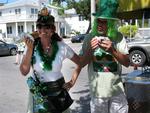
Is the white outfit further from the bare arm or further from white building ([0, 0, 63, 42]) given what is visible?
white building ([0, 0, 63, 42])

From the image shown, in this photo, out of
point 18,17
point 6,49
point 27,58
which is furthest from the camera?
point 18,17

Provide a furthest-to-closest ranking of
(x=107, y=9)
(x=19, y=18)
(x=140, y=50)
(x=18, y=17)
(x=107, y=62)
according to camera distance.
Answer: (x=18, y=17) < (x=19, y=18) < (x=140, y=50) < (x=107, y=62) < (x=107, y=9)

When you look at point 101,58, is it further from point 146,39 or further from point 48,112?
point 146,39

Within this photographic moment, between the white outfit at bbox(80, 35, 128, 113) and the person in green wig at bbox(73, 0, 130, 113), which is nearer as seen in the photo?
the person in green wig at bbox(73, 0, 130, 113)

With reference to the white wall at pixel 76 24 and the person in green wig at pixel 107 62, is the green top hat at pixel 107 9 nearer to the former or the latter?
the person in green wig at pixel 107 62

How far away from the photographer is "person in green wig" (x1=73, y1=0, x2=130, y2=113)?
384 centimetres

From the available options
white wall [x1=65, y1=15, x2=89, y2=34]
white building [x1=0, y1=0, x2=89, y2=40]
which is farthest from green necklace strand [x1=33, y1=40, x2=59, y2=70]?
white wall [x1=65, y1=15, x2=89, y2=34]

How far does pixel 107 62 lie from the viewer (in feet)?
13.1

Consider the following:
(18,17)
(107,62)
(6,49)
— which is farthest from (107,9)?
(18,17)

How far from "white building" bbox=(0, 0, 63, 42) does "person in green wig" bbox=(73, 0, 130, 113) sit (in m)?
63.7

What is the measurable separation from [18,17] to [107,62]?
66.4m

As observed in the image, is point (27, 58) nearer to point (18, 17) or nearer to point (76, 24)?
point (18, 17)

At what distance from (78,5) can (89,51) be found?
6115 centimetres

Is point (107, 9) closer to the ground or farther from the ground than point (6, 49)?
farther from the ground
